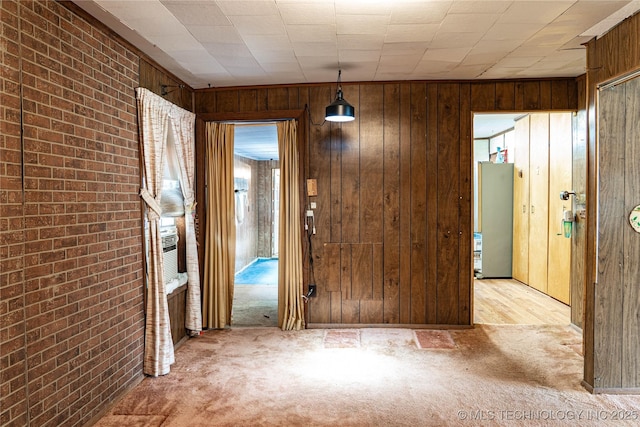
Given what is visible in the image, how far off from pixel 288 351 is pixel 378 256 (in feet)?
4.33

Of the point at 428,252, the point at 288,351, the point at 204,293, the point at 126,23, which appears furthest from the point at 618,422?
the point at 126,23

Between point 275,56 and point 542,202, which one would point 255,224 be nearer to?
point 542,202

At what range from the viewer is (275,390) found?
2.84m

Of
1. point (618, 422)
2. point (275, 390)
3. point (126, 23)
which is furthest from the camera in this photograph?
point (275, 390)

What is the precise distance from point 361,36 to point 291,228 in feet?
6.51

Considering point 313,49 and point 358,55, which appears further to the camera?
point 358,55

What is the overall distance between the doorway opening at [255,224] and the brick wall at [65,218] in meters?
1.66

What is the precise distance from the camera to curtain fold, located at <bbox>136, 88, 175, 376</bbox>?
3.07 meters

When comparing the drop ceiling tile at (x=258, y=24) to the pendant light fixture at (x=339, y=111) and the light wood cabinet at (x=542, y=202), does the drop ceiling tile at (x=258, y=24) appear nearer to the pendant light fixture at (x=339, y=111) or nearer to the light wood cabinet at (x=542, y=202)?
the pendant light fixture at (x=339, y=111)

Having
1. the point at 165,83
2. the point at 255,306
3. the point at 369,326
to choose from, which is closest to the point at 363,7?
the point at 165,83

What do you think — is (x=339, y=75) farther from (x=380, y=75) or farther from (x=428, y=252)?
(x=428, y=252)

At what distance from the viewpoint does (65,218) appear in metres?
2.25

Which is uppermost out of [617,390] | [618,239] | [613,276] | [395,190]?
[395,190]

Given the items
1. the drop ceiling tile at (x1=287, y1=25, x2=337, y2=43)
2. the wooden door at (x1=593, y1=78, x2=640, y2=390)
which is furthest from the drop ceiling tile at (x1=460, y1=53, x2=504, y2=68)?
the drop ceiling tile at (x1=287, y1=25, x2=337, y2=43)
